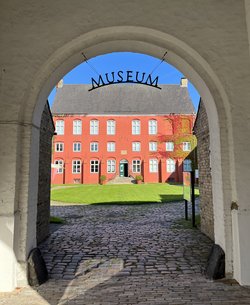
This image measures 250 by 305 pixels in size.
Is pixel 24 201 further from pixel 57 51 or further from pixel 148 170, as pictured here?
pixel 148 170

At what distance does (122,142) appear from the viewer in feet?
129

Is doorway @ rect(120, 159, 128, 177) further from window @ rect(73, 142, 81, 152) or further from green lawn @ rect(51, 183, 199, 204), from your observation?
green lawn @ rect(51, 183, 199, 204)

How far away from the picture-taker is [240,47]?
470 cm

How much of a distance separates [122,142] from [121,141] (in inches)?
8.5

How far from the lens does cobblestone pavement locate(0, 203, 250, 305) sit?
3.71 m

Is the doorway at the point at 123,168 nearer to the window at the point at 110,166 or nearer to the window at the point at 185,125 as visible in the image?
the window at the point at 110,166

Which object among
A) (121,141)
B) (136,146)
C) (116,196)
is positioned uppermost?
(121,141)

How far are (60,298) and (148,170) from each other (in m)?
35.3

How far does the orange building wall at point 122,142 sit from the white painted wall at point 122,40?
34069mm

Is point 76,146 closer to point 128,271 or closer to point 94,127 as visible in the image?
point 94,127

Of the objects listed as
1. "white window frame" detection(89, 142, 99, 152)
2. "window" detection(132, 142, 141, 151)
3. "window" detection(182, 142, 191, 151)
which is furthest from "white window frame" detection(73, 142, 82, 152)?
"window" detection(182, 142, 191, 151)

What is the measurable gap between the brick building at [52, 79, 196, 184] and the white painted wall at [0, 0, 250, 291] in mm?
34014

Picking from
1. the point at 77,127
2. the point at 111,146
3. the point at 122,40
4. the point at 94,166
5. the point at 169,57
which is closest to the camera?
the point at 122,40

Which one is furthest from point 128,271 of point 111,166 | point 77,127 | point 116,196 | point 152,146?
point 77,127
